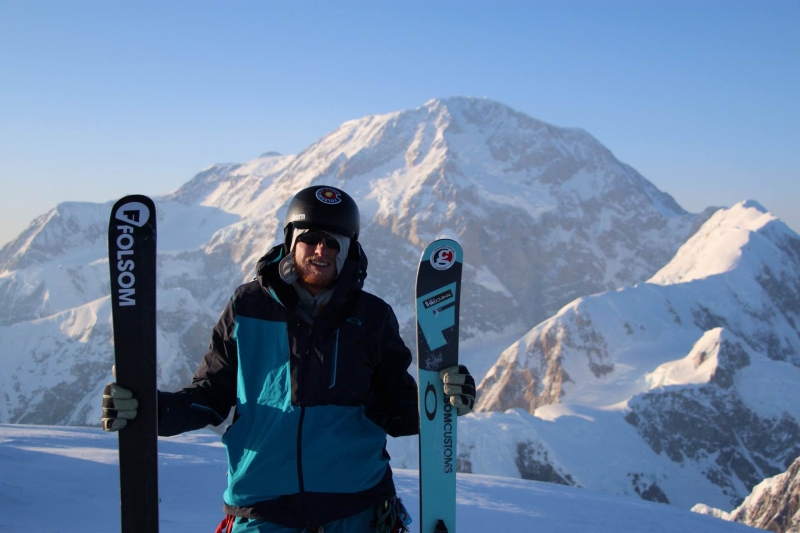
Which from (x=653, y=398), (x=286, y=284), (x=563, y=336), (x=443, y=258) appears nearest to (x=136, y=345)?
(x=286, y=284)

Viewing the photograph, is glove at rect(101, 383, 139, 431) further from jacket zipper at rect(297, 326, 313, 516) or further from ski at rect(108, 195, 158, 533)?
jacket zipper at rect(297, 326, 313, 516)

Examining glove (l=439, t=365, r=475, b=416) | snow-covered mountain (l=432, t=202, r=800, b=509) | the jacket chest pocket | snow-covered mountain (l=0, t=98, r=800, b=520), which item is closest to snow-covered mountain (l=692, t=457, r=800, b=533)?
snow-covered mountain (l=0, t=98, r=800, b=520)

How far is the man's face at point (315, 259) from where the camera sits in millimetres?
3918

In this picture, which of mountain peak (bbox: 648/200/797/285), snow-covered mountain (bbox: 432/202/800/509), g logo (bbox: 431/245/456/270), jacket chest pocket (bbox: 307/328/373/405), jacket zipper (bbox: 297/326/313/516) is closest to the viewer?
jacket zipper (bbox: 297/326/313/516)

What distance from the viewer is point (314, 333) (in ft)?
12.4

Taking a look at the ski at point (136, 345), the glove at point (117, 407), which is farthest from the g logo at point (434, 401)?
the glove at point (117, 407)

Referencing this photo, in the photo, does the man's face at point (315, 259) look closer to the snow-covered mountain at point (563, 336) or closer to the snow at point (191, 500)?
the snow at point (191, 500)

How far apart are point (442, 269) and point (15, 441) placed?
11697 millimetres

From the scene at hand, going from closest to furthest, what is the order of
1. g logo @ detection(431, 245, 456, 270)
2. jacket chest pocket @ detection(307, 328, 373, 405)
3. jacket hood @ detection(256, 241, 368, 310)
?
1. jacket chest pocket @ detection(307, 328, 373, 405)
2. jacket hood @ detection(256, 241, 368, 310)
3. g logo @ detection(431, 245, 456, 270)

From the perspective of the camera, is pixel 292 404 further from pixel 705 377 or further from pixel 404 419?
pixel 705 377

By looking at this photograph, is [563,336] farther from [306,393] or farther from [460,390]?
[306,393]

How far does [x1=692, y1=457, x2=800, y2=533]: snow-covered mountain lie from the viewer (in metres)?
34.5

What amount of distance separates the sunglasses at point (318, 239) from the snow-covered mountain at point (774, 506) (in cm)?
3598

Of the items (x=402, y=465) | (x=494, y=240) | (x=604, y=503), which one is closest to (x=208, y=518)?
(x=604, y=503)
